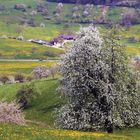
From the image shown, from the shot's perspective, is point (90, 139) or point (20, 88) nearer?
point (90, 139)

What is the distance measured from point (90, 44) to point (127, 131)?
1784 cm

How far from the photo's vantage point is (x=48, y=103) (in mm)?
111125

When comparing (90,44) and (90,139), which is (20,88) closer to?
(90,44)

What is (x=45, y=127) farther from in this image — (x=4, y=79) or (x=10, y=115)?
(x=4, y=79)

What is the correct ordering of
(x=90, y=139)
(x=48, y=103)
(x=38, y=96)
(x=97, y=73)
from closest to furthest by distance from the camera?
1. (x=90, y=139)
2. (x=97, y=73)
3. (x=48, y=103)
4. (x=38, y=96)

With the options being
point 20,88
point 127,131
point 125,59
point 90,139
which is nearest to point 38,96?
point 20,88

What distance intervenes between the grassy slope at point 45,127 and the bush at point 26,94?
163cm

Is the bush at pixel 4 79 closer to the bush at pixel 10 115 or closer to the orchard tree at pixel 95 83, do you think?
the bush at pixel 10 115

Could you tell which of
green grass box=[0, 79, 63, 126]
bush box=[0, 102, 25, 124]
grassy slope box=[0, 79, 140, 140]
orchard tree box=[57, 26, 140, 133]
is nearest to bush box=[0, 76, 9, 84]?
green grass box=[0, 79, 63, 126]

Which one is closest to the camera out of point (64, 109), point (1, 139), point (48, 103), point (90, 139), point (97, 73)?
point (1, 139)

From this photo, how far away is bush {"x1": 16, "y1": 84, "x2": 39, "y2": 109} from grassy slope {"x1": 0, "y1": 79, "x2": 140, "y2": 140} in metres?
1.63

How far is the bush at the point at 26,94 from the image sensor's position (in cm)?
11644

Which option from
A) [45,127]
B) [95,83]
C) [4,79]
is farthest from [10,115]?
[4,79]

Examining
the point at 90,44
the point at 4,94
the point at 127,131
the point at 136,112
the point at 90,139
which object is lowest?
the point at 4,94
